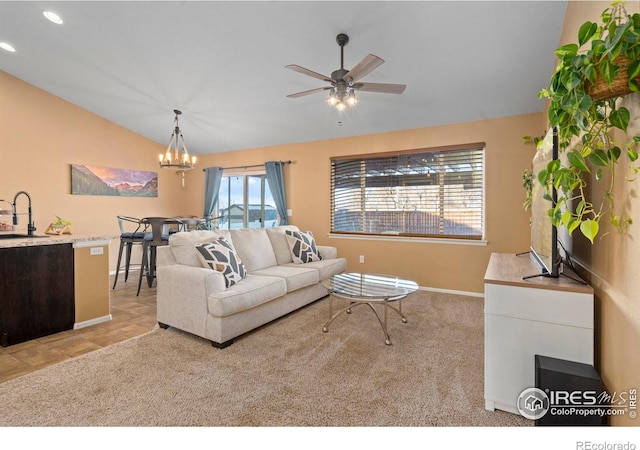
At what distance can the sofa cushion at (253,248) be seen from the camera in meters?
3.61

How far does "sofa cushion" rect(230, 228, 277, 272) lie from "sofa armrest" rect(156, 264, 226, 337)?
79 cm

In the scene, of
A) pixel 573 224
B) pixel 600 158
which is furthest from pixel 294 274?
pixel 600 158

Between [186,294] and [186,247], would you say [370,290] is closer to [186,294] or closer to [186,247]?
[186,294]

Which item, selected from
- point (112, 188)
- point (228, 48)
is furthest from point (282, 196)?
point (112, 188)

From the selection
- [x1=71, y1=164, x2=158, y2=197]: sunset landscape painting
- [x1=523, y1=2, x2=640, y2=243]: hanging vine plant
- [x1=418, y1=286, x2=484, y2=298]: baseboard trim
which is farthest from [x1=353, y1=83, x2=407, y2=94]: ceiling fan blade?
[x1=71, y1=164, x2=158, y2=197]: sunset landscape painting

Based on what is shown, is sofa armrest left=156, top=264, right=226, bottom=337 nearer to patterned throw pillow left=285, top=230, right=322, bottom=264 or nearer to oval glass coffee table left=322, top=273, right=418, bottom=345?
oval glass coffee table left=322, top=273, right=418, bottom=345

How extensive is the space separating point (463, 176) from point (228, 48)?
3381 millimetres

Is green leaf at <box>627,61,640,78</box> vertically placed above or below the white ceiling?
below

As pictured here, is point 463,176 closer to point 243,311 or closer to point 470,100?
point 470,100

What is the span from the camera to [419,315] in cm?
338

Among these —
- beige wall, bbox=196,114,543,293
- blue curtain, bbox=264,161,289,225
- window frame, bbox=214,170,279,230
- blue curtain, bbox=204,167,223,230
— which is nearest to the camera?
beige wall, bbox=196,114,543,293

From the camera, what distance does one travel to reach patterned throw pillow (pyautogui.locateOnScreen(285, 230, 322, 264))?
13.2 ft

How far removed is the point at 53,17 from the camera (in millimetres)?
3102

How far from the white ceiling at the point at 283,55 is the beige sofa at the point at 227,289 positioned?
197cm
